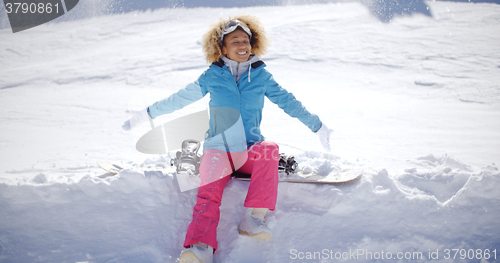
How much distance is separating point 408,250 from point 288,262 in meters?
0.78

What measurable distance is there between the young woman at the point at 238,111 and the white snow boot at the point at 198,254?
274 millimetres

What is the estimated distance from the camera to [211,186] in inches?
79.0

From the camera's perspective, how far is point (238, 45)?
2285mm

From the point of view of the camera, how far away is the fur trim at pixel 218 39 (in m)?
2.40

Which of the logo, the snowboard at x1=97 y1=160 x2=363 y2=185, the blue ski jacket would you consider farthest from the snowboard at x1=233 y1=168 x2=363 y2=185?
the logo

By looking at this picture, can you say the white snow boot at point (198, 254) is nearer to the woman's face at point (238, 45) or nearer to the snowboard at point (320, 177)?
the snowboard at point (320, 177)

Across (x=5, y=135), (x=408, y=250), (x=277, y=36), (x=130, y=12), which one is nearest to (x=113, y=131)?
(x=5, y=135)

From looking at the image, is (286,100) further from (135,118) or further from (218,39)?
(135,118)

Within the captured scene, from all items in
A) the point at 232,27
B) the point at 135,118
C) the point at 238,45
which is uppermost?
the point at 232,27

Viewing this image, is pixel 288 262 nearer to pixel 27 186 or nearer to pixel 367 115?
pixel 27 186

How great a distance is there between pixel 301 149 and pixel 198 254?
7.39ft

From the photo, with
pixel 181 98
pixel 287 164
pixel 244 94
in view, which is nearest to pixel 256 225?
pixel 287 164

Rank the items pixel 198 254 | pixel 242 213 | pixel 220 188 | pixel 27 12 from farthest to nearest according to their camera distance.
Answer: pixel 27 12 → pixel 242 213 → pixel 220 188 → pixel 198 254

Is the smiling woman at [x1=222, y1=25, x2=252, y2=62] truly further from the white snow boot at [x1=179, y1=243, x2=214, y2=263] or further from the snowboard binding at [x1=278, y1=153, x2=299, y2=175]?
the white snow boot at [x1=179, y1=243, x2=214, y2=263]
